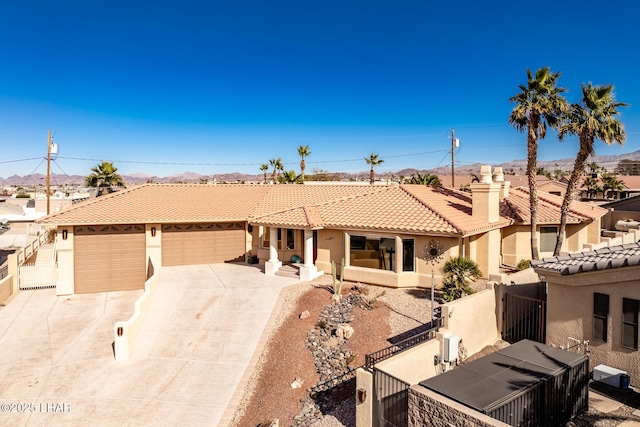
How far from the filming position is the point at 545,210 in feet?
86.8

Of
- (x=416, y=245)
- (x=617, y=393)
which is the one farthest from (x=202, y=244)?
(x=617, y=393)

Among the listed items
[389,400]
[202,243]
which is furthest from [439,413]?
[202,243]

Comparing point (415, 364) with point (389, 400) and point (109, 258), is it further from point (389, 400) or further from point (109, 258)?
point (109, 258)

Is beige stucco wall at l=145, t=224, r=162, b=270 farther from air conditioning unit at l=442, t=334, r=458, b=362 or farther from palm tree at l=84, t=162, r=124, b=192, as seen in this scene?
air conditioning unit at l=442, t=334, r=458, b=362

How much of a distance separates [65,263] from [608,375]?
82.7 ft

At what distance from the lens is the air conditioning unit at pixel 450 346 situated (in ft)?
39.8

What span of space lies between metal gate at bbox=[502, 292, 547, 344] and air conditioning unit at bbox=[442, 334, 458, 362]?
4103 millimetres

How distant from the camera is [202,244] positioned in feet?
88.0

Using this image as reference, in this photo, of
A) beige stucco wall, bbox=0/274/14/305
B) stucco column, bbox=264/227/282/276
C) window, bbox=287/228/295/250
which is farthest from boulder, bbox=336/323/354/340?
beige stucco wall, bbox=0/274/14/305

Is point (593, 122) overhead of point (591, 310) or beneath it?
overhead

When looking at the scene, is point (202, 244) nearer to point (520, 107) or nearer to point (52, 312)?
point (52, 312)

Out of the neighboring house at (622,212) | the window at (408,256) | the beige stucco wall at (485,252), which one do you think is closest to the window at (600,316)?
the window at (408,256)

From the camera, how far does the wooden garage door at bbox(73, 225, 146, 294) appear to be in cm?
2402

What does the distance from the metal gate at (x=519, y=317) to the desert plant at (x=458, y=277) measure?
1627 mm
